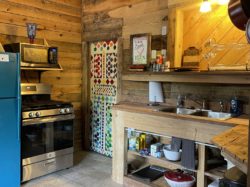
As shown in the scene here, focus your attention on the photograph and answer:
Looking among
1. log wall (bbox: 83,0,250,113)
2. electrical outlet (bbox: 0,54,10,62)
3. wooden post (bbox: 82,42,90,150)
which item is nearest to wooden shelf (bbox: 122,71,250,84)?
log wall (bbox: 83,0,250,113)

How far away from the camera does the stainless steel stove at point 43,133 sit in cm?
309

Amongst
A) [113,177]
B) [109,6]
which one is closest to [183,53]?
[109,6]

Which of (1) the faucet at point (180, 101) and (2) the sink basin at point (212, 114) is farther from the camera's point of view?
(1) the faucet at point (180, 101)

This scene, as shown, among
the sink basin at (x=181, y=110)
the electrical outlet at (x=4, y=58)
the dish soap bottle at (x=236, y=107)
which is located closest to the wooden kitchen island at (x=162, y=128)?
the sink basin at (x=181, y=110)

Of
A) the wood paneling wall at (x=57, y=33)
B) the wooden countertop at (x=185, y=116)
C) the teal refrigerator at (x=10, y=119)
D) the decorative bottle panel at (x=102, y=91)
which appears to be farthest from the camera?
the decorative bottle panel at (x=102, y=91)

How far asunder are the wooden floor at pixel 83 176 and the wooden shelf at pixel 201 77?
4.42 ft

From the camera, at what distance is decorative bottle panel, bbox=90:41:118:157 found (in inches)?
157

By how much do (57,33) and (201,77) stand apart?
247 cm

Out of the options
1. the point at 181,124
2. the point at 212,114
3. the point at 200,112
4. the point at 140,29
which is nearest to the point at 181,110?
the point at 200,112

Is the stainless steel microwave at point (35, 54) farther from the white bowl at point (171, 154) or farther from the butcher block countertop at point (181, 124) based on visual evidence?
the white bowl at point (171, 154)

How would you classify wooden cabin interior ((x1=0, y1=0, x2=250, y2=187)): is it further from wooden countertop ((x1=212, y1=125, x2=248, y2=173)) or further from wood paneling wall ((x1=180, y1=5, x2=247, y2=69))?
wooden countertop ((x1=212, y1=125, x2=248, y2=173))

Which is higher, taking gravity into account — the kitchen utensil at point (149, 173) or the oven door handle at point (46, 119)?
the oven door handle at point (46, 119)

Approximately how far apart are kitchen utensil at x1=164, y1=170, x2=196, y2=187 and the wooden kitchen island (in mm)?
130

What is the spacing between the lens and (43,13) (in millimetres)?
3846
